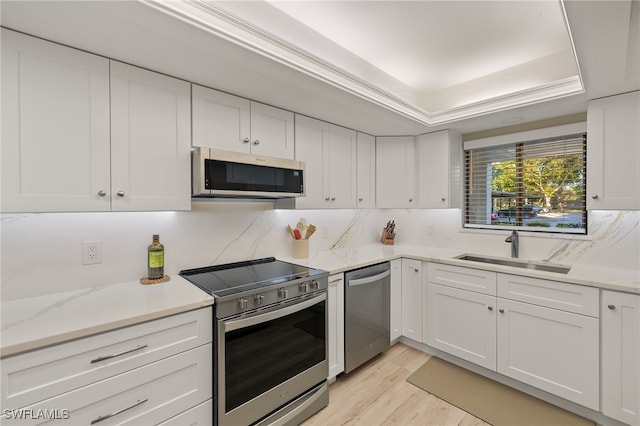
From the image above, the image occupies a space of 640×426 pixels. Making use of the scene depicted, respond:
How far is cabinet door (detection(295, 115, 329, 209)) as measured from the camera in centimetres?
249

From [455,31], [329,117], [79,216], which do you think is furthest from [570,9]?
[79,216]

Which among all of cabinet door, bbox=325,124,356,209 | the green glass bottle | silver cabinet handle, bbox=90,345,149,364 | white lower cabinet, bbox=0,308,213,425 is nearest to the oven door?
white lower cabinet, bbox=0,308,213,425

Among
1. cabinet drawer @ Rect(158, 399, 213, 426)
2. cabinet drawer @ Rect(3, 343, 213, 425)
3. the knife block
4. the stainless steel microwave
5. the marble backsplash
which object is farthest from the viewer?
the knife block

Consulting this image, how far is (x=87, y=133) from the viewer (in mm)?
1496

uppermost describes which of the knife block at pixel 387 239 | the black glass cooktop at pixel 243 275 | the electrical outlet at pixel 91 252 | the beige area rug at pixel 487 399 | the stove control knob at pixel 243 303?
the electrical outlet at pixel 91 252

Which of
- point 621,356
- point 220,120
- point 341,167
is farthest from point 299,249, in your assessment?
point 621,356

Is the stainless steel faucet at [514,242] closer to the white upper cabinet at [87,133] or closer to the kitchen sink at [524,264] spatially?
the kitchen sink at [524,264]

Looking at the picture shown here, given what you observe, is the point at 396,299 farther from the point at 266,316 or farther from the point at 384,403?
the point at 266,316

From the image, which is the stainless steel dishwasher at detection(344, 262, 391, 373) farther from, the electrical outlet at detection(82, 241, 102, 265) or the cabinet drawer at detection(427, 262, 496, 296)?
the electrical outlet at detection(82, 241, 102, 265)

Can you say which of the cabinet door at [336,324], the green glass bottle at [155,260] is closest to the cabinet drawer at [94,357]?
the green glass bottle at [155,260]

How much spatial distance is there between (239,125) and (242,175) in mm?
390

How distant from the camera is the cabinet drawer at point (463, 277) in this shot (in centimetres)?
236

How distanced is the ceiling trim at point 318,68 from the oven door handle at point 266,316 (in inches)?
56.7

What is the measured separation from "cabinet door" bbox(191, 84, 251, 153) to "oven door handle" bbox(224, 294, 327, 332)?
1.12 meters
